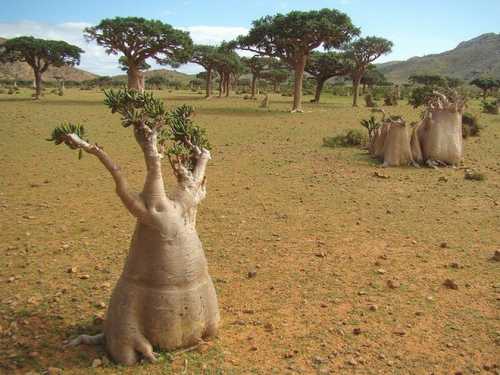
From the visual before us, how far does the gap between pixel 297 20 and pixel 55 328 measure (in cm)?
1918

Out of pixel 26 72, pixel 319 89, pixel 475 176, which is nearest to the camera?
pixel 475 176

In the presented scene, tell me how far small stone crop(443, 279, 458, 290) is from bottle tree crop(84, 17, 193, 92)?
2358 cm

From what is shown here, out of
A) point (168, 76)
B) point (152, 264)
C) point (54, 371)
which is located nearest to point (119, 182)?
point (152, 264)

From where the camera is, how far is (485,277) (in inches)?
185

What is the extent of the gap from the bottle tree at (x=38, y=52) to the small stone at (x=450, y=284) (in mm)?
26446

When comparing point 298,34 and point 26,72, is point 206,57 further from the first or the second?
point 26,72

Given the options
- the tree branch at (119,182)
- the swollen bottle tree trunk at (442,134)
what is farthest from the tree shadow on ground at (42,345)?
the swollen bottle tree trunk at (442,134)

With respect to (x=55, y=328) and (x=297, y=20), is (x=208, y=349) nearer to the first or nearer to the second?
(x=55, y=328)

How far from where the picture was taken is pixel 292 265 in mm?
4996

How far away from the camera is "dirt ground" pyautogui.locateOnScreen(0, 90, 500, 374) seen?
3.40m

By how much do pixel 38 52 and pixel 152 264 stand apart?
29126 mm

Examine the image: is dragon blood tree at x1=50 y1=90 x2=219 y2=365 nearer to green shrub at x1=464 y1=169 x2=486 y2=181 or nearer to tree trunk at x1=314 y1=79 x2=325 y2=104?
green shrub at x1=464 y1=169 x2=486 y2=181

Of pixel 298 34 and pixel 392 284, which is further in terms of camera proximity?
Answer: pixel 298 34

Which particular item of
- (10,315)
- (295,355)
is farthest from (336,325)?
(10,315)
